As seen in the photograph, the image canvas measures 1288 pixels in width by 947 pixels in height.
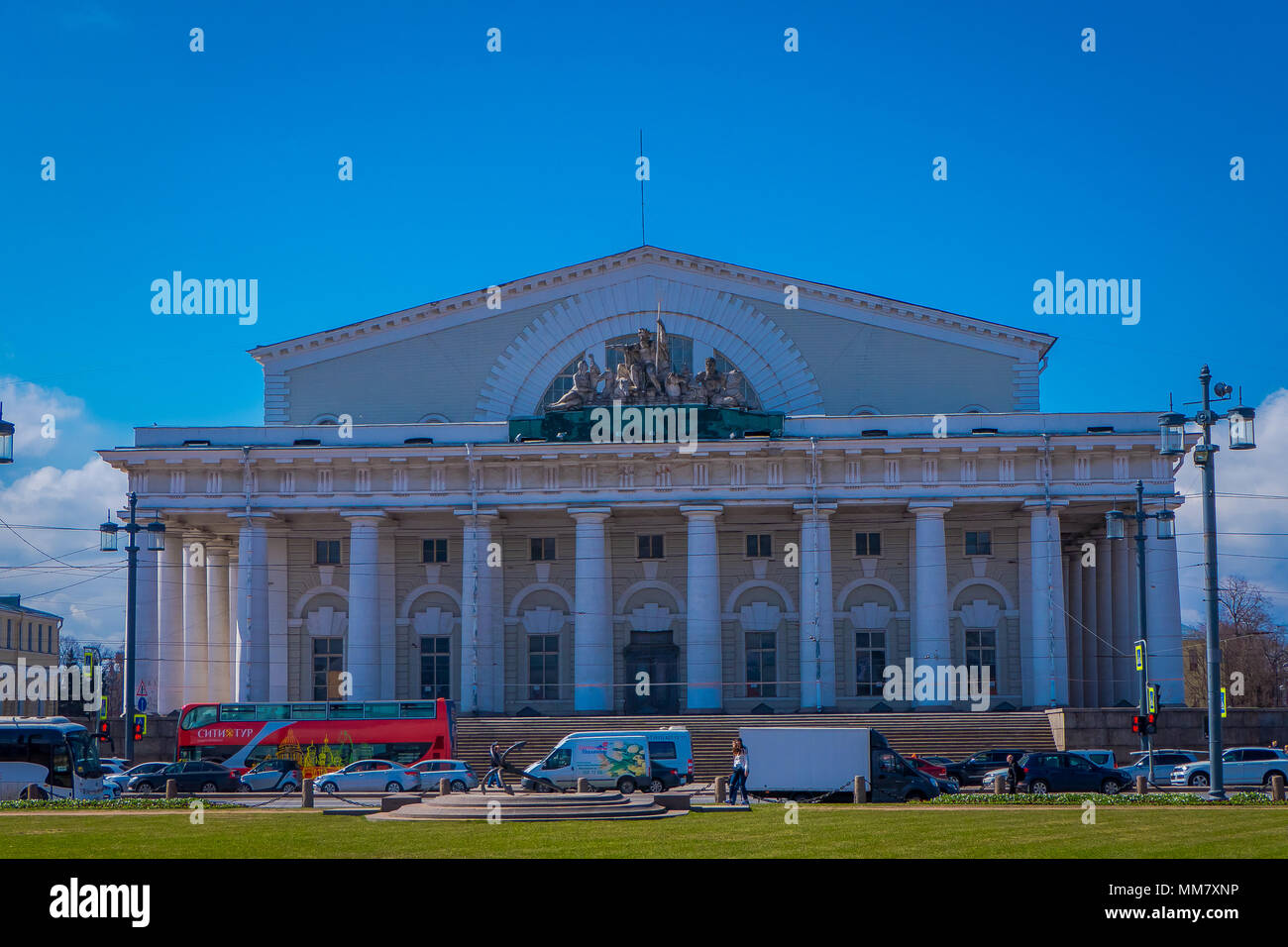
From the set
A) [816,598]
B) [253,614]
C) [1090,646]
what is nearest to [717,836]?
[816,598]

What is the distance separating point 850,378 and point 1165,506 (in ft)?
43.4

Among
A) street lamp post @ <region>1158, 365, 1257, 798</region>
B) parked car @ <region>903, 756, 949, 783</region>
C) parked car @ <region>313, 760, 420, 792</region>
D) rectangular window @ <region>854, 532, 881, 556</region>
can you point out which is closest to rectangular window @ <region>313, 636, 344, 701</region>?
parked car @ <region>313, 760, 420, 792</region>

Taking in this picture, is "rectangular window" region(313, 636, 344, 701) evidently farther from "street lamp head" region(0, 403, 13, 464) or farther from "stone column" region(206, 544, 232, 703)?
"street lamp head" region(0, 403, 13, 464)

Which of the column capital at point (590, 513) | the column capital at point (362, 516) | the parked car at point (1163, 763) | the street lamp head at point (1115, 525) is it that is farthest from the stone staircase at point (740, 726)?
the street lamp head at point (1115, 525)

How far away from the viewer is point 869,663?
63844mm

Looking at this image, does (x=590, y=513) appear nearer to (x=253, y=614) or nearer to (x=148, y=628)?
(x=253, y=614)

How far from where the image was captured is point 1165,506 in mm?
58875

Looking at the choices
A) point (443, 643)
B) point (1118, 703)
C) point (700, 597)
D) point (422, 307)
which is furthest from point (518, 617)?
point (1118, 703)

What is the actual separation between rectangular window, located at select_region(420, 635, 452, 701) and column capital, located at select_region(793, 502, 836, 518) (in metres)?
15.7

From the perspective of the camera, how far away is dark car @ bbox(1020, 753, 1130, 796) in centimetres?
4319

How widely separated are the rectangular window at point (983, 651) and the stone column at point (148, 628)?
3223 centimetres

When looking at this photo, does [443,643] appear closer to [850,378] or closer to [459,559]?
[459,559]

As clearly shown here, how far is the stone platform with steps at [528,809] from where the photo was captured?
3108 centimetres

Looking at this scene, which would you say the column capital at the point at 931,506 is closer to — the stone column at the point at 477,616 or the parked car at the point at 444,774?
the stone column at the point at 477,616
